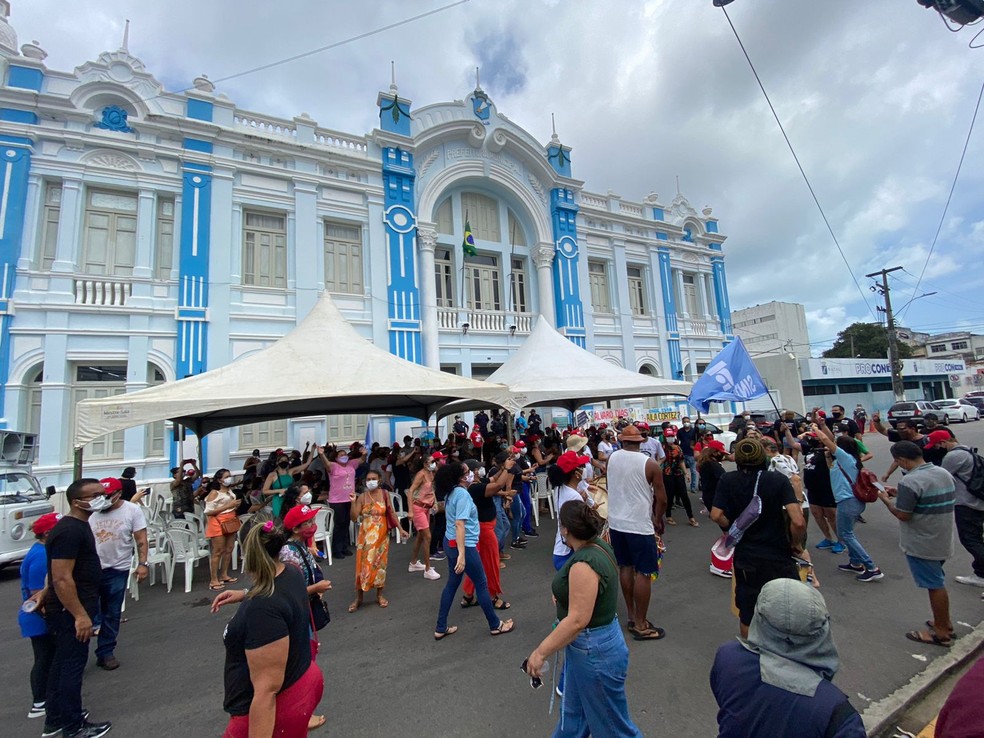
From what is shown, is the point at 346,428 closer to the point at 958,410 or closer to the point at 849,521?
the point at 849,521

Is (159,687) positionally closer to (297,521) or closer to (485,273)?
(297,521)

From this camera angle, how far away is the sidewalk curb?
108 inches

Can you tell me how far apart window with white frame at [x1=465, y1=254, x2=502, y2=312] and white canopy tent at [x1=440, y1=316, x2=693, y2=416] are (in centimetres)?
422

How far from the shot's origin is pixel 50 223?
409 inches

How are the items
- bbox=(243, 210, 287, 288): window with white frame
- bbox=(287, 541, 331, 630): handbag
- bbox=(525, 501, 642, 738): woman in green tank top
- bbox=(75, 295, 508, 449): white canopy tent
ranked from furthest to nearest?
bbox=(243, 210, 287, 288): window with white frame
bbox=(75, 295, 508, 449): white canopy tent
bbox=(287, 541, 331, 630): handbag
bbox=(525, 501, 642, 738): woman in green tank top

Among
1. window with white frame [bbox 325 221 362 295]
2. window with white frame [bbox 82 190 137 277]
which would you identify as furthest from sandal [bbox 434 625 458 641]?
window with white frame [bbox 82 190 137 277]

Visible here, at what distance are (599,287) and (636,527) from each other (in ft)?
49.5

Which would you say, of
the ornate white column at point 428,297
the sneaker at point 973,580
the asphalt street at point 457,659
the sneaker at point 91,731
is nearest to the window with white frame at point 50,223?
the asphalt street at point 457,659

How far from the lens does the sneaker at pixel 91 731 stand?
297cm

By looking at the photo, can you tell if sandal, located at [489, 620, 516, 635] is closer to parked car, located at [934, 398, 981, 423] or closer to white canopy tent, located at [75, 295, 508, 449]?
white canopy tent, located at [75, 295, 508, 449]

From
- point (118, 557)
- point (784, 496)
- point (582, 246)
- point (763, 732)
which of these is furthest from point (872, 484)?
point (582, 246)

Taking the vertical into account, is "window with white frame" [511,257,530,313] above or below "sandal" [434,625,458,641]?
above

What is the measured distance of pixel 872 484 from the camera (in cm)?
461

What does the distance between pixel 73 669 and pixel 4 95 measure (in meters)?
13.1
